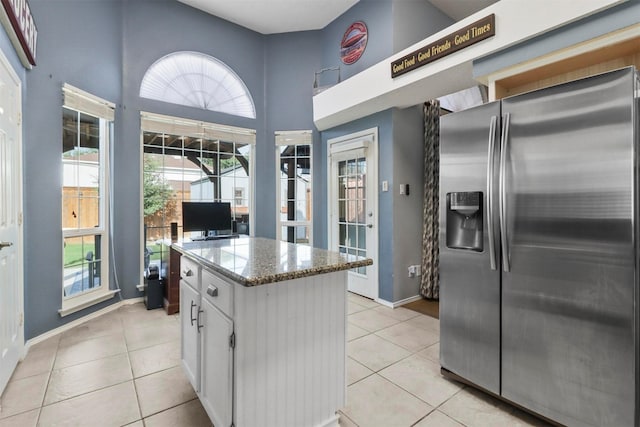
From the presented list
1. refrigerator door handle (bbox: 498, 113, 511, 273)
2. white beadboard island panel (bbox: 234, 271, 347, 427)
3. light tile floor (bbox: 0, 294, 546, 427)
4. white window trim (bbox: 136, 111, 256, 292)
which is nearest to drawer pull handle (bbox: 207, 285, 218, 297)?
white beadboard island panel (bbox: 234, 271, 347, 427)

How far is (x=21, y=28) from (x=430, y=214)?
4.07 m

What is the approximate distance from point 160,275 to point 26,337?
4.13 feet

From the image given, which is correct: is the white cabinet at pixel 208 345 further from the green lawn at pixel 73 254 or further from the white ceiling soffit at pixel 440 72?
the white ceiling soffit at pixel 440 72

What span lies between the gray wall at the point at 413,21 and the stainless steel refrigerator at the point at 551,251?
2.09 metres

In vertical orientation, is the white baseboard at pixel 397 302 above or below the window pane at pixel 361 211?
below

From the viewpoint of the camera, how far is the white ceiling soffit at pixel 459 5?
3.84m

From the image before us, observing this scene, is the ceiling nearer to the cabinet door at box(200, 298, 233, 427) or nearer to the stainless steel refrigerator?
the stainless steel refrigerator

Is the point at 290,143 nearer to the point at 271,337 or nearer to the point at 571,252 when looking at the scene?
the point at 271,337

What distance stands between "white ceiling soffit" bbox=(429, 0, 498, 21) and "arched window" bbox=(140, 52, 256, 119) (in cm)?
282

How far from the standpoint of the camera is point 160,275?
360 cm

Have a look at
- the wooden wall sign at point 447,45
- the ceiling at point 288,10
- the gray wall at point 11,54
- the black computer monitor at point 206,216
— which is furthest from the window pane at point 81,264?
the wooden wall sign at point 447,45

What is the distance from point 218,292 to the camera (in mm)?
1433

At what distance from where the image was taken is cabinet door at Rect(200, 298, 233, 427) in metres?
1.33

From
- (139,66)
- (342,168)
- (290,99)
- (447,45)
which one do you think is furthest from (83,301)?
(447,45)
